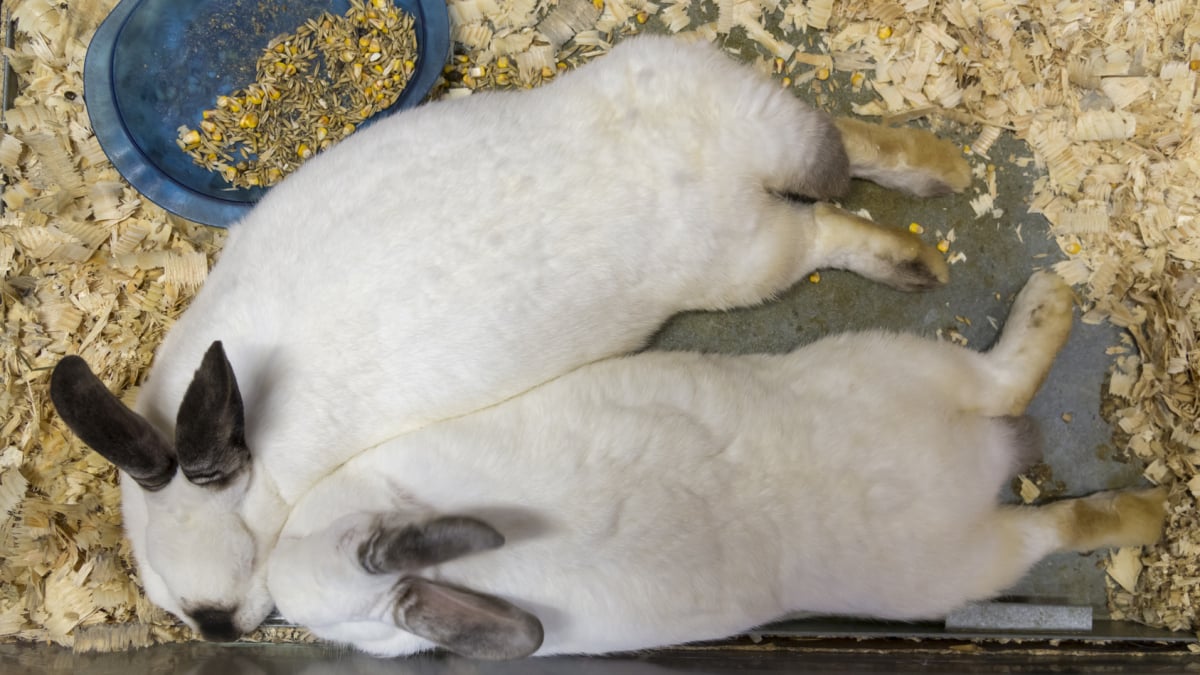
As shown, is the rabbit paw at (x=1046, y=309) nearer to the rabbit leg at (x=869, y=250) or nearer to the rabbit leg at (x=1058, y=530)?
the rabbit leg at (x=869, y=250)

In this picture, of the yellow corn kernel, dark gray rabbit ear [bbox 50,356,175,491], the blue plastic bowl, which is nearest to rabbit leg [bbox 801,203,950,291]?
the blue plastic bowl

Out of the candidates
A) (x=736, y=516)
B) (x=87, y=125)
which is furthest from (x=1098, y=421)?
(x=87, y=125)

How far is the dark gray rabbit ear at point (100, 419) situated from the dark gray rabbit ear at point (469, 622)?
2.49 feet

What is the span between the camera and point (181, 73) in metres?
3.17

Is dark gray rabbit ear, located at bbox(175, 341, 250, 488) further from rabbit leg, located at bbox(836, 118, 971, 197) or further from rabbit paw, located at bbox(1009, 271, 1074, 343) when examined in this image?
rabbit paw, located at bbox(1009, 271, 1074, 343)

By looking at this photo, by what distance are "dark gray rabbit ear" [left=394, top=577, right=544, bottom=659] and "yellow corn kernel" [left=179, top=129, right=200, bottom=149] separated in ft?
6.41

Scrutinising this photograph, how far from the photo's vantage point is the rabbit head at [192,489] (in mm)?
2094

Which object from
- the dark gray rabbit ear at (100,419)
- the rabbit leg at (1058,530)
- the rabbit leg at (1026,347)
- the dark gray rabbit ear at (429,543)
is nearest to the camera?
the dark gray rabbit ear at (429,543)

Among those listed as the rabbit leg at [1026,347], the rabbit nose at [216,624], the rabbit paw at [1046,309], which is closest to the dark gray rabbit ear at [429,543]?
the rabbit nose at [216,624]

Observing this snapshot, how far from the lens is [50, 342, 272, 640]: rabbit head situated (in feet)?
6.87

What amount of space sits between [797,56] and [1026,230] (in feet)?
3.44

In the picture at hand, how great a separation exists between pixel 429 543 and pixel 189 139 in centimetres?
202

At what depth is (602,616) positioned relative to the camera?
2.24m

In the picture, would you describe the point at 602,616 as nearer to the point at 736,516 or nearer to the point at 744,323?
the point at 736,516
